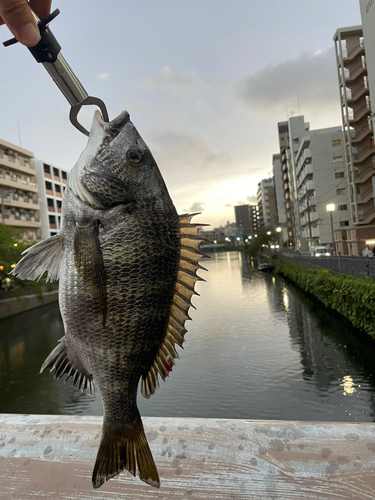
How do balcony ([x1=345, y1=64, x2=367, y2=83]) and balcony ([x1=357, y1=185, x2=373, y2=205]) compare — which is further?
balcony ([x1=345, y1=64, x2=367, y2=83])

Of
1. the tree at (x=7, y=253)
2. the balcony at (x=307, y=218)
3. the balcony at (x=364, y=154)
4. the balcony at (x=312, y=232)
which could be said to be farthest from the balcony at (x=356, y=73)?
the tree at (x=7, y=253)

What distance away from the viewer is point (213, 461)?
2193mm

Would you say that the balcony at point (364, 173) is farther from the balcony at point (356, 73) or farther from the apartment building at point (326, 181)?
the apartment building at point (326, 181)

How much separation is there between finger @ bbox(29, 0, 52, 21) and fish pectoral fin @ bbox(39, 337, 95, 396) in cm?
133

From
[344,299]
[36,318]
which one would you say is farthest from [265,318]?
[36,318]

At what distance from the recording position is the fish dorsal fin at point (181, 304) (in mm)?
1502

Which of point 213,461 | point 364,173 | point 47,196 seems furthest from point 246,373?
point 47,196

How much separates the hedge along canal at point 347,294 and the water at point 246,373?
788 mm

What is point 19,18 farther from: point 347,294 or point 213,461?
point 347,294

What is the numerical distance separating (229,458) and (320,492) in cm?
50

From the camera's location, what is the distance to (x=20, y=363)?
55.0 ft

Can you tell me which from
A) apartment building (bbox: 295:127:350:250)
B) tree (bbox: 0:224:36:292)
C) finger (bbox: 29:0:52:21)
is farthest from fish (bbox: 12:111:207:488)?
apartment building (bbox: 295:127:350:250)

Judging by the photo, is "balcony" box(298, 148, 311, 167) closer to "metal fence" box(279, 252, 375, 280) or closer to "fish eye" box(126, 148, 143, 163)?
"metal fence" box(279, 252, 375, 280)

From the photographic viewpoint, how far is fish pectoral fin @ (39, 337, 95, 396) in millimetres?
1491
